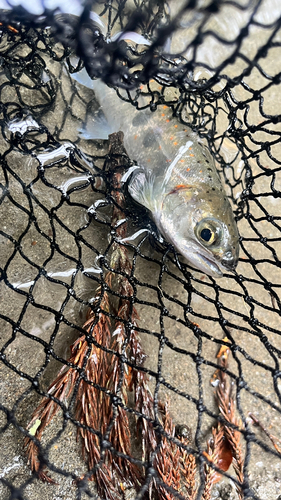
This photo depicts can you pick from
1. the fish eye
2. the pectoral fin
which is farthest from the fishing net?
the fish eye

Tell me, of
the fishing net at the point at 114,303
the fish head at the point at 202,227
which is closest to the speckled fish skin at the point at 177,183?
the fish head at the point at 202,227

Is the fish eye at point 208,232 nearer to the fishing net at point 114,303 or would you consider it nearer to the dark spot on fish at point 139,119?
the fishing net at point 114,303

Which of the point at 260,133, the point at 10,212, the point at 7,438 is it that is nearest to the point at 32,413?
the point at 7,438

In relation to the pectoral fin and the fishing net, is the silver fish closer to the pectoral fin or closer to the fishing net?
the pectoral fin

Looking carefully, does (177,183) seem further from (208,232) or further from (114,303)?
(114,303)

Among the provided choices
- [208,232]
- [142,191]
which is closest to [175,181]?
[142,191]

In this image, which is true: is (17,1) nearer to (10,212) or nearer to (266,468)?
(10,212)
